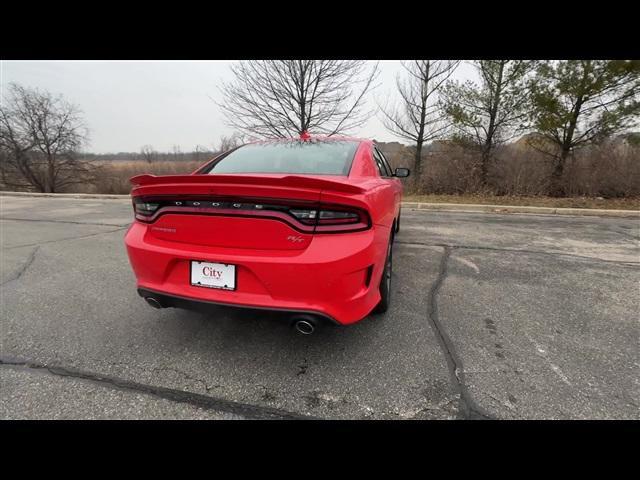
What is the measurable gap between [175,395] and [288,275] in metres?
1.03

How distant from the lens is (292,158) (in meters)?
2.72

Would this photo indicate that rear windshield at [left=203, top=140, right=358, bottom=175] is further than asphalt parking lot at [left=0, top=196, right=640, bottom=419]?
Yes

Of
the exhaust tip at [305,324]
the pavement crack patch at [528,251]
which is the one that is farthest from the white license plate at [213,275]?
the pavement crack patch at [528,251]

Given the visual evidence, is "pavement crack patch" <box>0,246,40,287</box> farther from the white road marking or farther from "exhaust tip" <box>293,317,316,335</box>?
the white road marking

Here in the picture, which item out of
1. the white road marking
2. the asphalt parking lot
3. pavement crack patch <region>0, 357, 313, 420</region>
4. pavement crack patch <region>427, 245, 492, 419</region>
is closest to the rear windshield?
the asphalt parking lot

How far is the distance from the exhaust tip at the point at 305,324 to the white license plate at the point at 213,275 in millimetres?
437

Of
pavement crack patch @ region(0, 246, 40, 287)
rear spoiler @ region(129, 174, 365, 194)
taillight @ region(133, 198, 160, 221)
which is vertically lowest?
pavement crack patch @ region(0, 246, 40, 287)

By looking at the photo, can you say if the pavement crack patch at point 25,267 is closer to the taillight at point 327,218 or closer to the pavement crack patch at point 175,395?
the pavement crack patch at point 175,395

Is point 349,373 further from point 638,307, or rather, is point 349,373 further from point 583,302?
point 638,307

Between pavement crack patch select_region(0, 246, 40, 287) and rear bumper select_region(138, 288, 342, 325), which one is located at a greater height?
rear bumper select_region(138, 288, 342, 325)

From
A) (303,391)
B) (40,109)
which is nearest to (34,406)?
(303,391)

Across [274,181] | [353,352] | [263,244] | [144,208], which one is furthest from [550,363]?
[144,208]

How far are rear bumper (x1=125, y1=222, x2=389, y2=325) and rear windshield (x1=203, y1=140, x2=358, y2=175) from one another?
34.4 inches

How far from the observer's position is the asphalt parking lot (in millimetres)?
1740
